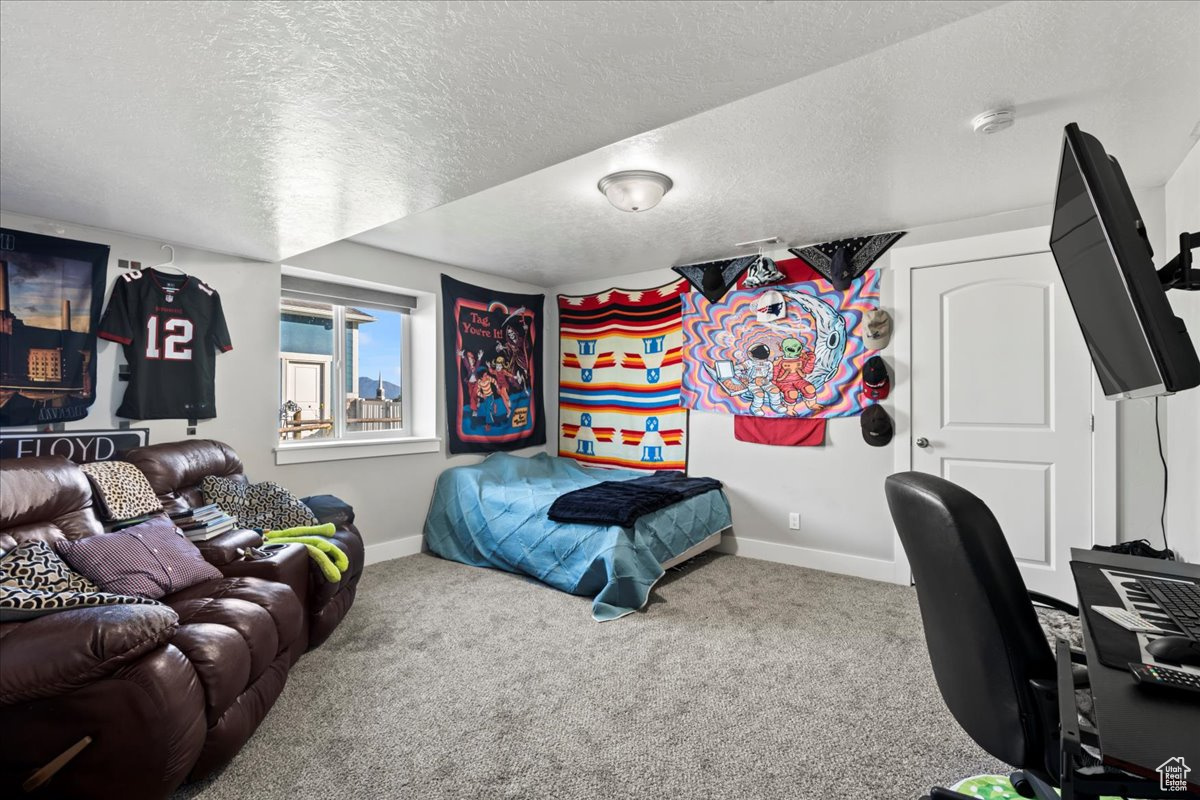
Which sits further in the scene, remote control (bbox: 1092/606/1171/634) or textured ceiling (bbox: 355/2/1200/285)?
textured ceiling (bbox: 355/2/1200/285)

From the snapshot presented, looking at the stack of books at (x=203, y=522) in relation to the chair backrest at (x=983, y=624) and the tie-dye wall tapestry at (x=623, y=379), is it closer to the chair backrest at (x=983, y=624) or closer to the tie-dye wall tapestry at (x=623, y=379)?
the chair backrest at (x=983, y=624)

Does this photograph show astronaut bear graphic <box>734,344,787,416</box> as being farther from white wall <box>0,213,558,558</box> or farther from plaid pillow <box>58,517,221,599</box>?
plaid pillow <box>58,517,221,599</box>

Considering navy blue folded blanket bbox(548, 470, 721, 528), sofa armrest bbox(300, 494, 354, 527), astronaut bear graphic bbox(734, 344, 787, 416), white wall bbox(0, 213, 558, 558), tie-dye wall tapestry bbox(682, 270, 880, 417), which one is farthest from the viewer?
astronaut bear graphic bbox(734, 344, 787, 416)

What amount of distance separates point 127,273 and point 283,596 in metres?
1.99

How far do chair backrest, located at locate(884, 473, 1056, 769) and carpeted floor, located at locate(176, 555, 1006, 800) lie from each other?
0.62 m

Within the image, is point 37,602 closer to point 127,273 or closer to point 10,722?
point 10,722

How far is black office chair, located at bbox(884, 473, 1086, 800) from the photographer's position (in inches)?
44.0

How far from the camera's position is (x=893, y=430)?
3.51 m

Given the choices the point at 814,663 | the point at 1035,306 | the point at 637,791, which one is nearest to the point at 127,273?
the point at 637,791

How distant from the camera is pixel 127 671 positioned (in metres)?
1.39

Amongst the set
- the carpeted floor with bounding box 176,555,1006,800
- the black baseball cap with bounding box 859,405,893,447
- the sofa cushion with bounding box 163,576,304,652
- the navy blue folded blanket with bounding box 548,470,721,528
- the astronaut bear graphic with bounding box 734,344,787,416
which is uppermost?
the astronaut bear graphic with bounding box 734,344,787,416

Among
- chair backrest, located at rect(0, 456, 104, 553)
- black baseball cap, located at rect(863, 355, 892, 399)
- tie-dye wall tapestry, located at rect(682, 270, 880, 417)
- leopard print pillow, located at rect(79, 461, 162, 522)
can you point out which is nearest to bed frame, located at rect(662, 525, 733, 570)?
tie-dye wall tapestry, located at rect(682, 270, 880, 417)

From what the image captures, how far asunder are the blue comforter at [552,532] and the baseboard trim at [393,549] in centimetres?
10

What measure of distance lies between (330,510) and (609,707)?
183 centimetres
